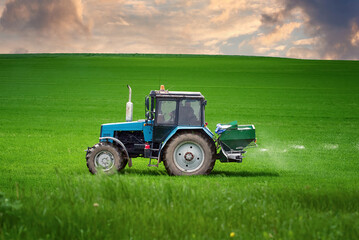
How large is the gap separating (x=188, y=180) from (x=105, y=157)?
9.05 ft

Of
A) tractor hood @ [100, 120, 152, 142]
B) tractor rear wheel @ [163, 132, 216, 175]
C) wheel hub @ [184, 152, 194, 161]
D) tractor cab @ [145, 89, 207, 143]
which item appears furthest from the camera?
tractor hood @ [100, 120, 152, 142]

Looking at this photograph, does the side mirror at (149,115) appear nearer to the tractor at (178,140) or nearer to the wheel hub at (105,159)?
the tractor at (178,140)

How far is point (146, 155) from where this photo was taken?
13133 mm

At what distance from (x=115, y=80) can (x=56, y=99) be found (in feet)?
56.7

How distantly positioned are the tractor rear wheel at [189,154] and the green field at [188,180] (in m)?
0.38

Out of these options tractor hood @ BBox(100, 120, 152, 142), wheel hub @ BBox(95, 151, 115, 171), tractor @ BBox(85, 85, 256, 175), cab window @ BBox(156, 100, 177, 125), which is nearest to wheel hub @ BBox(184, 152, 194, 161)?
tractor @ BBox(85, 85, 256, 175)

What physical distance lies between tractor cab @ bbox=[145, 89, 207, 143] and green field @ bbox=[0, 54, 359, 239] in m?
1.42

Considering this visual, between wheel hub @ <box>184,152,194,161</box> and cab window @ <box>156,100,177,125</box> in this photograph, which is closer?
wheel hub @ <box>184,152,194,161</box>

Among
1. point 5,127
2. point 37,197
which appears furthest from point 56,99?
point 37,197

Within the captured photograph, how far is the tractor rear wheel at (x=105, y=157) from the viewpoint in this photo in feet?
42.2

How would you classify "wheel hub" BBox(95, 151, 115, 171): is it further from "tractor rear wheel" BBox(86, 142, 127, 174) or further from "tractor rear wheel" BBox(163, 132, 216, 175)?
"tractor rear wheel" BBox(163, 132, 216, 175)

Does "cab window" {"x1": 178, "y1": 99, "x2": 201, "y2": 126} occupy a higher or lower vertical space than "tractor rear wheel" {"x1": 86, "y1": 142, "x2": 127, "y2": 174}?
higher

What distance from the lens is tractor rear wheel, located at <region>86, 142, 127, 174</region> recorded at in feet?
42.2

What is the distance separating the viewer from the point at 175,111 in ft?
42.7
